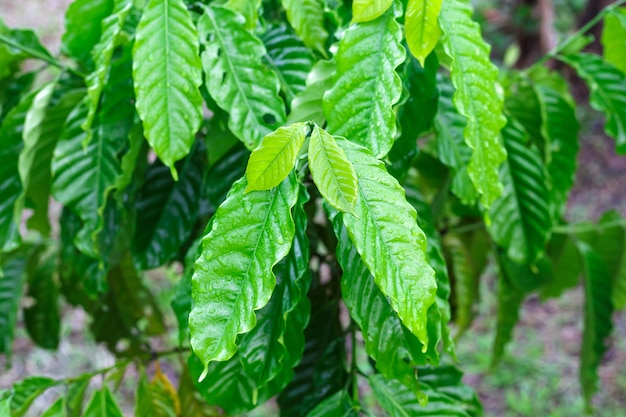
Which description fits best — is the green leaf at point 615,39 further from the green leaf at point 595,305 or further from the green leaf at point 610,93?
the green leaf at point 595,305

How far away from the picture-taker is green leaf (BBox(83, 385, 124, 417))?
0.83 meters

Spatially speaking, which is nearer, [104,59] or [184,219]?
[104,59]

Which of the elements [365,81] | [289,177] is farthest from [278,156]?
[365,81]

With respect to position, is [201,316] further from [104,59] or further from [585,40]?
[585,40]

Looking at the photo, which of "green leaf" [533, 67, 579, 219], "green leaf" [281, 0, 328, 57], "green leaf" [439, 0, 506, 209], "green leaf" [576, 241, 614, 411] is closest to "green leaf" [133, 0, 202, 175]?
"green leaf" [281, 0, 328, 57]

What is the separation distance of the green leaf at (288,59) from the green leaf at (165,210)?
20 cm

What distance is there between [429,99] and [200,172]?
0.36 metres

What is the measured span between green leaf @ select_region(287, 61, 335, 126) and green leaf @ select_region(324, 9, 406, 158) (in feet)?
0.14

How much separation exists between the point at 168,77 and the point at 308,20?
190 millimetres

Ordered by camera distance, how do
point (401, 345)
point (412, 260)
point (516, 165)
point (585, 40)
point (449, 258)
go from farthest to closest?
point (449, 258) → point (585, 40) → point (516, 165) → point (401, 345) → point (412, 260)

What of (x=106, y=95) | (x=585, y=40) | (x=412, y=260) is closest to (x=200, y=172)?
(x=106, y=95)

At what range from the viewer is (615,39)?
939mm

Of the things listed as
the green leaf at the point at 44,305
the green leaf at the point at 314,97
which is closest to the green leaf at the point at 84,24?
the green leaf at the point at 314,97

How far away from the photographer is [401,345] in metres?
0.69
